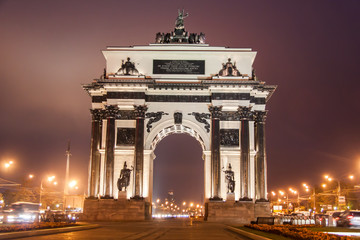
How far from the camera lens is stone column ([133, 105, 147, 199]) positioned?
1880 inches

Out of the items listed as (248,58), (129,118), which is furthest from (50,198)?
(248,58)

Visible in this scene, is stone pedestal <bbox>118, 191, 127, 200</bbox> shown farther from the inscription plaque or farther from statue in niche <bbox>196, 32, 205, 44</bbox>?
statue in niche <bbox>196, 32, 205, 44</bbox>

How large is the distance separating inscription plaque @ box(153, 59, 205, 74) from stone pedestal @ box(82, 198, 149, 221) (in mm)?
14520

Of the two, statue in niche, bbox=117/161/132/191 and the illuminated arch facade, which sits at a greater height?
the illuminated arch facade

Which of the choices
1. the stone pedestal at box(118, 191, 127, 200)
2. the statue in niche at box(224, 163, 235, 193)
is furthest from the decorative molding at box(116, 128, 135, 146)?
the statue in niche at box(224, 163, 235, 193)

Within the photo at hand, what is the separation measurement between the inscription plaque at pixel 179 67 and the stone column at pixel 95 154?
314 inches

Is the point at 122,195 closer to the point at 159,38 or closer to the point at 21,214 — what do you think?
the point at 21,214

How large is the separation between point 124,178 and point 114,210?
11.5 feet

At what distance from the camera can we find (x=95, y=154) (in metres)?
50.6

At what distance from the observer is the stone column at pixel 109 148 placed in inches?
1892

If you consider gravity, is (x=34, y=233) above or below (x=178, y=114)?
below

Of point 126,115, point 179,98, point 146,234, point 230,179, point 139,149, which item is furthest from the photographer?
point 179,98

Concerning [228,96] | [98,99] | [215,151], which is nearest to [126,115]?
[98,99]

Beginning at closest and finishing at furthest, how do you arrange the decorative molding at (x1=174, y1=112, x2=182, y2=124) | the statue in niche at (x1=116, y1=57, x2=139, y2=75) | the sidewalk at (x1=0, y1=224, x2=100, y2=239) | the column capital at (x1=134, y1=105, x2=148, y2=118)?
the sidewalk at (x1=0, y1=224, x2=100, y2=239)
the column capital at (x1=134, y1=105, x2=148, y2=118)
the decorative molding at (x1=174, y1=112, x2=182, y2=124)
the statue in niche at (x1=116, y1=57, x2=139, y2=75)
